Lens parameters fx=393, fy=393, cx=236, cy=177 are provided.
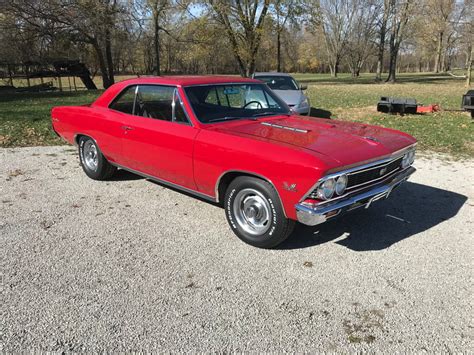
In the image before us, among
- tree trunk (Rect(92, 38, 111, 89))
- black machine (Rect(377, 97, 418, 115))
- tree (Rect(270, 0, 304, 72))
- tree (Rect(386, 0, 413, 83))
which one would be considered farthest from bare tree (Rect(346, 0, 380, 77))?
black machine (Rect(377, 97, 418, 115))

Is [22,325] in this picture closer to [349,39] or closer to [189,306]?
[189,306]

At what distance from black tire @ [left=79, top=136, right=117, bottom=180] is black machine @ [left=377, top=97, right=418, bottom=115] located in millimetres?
9326

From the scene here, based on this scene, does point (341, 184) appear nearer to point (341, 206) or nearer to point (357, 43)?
point (341, 206)

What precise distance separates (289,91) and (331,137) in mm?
7774

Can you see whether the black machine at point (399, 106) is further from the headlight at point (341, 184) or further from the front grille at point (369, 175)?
the headlight at point (341, 184)

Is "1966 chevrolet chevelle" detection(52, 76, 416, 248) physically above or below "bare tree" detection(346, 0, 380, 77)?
below

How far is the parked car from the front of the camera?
10234 mm

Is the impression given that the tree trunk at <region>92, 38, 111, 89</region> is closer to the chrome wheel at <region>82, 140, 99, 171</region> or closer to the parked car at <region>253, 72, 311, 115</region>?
the parked car at <region>253, 72, 311, 115</region>

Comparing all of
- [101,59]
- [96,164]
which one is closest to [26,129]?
[96,164]

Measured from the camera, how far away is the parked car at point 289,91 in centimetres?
1023

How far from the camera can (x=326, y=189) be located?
323 centimetres

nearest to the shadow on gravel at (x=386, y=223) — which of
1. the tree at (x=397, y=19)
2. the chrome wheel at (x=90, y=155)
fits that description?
the chrome wheel at (x=90, y=155)

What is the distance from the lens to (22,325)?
2.66 meters

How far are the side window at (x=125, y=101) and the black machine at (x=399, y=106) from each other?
932cm
